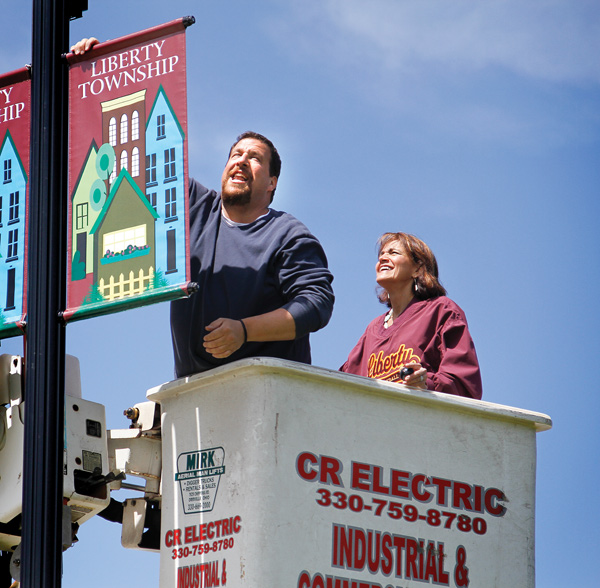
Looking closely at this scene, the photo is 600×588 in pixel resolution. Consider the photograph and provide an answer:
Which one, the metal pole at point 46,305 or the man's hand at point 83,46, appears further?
the man's hand at point 83,46

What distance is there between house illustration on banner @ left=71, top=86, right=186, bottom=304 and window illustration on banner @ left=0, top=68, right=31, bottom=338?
0.30 metres

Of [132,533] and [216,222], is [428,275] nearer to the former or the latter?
[216,222]

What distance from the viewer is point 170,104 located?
4750 mm

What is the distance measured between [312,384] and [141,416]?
3.24ft

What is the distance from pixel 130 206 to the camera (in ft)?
15.6

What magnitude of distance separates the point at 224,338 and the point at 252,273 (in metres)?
0.60

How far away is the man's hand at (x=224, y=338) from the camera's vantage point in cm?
462

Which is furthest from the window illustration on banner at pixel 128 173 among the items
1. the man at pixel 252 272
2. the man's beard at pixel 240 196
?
the man's beard at pixel 240 196

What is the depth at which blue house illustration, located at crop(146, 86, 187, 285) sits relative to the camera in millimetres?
4539

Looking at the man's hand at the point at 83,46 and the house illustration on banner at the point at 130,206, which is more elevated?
the man's hand at the point at 83,46

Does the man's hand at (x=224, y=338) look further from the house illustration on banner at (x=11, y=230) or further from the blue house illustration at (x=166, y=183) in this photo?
the house illustration on banner at (x=11, y=230)

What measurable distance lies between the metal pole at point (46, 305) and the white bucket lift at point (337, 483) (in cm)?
40

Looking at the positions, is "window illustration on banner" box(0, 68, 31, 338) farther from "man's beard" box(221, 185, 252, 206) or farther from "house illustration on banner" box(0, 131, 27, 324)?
"man's beard" box(221, 185, 252, 206)

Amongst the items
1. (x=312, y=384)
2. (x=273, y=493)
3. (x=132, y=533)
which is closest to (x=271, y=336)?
(x=312, y=384)
